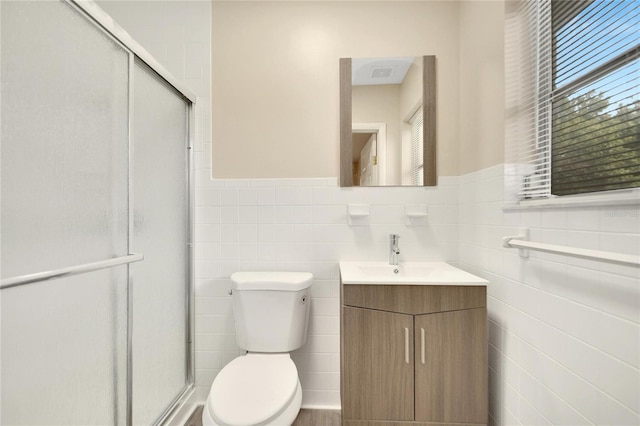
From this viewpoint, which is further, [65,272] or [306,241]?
[306,241]

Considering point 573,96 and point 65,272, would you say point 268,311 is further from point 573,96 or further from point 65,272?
point 573,96

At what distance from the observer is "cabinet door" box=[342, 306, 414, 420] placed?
123 cm

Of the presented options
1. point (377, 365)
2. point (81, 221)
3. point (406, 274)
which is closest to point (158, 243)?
point (81, 221)

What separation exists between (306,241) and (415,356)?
2.69 feet

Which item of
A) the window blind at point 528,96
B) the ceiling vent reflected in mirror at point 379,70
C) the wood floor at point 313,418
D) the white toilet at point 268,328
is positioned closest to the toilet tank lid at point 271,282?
the white toilet at point 268,328

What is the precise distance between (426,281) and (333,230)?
64cm

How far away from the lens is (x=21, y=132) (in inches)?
30.6

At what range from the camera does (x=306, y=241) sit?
5.64ft

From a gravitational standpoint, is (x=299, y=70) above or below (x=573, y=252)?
above

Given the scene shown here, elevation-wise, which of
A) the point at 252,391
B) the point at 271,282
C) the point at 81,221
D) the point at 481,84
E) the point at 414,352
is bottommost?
the point at 252,391

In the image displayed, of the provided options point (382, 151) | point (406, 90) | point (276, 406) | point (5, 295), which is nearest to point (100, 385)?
point (5, 295)

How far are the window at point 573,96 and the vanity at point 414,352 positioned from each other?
54cm

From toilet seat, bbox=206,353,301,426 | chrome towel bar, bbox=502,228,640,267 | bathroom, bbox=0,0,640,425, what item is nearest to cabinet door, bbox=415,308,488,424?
chrome towel bar, bbox=502,228,640,267

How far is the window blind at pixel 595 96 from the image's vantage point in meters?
0.80
